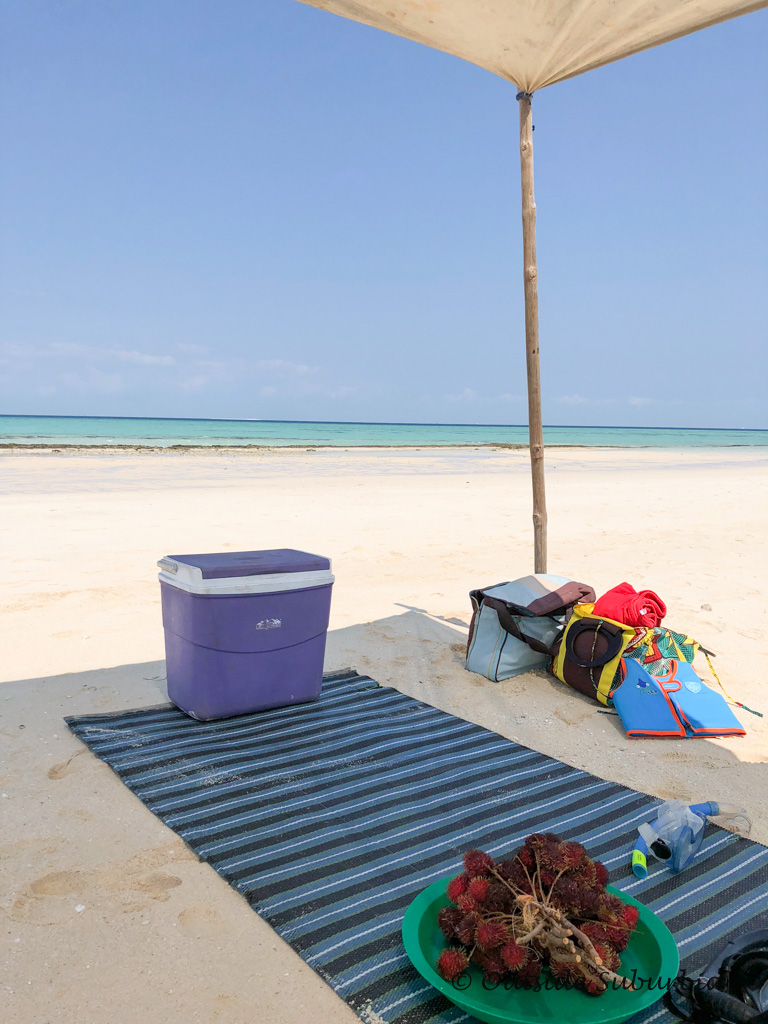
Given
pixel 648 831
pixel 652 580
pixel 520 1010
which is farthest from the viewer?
pixel 652 580

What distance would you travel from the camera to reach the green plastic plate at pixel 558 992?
1.59 m

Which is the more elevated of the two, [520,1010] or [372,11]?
[372,11]

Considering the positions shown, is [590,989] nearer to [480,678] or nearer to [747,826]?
[747,826]

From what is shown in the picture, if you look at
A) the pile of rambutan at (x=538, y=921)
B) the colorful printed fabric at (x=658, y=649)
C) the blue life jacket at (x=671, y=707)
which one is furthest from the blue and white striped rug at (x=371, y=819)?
the colorful printed fabric at (x=658, y=649)

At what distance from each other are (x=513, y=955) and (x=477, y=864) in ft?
0.73

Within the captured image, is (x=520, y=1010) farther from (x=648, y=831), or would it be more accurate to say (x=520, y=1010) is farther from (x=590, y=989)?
(x=648, y=831)

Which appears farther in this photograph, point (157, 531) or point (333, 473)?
point (333, 473)

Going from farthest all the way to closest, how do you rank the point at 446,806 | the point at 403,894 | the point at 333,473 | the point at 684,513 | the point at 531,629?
the point at 333,473 → the point at 684,513 → the point at 531,629 → the point at 446,806 → the point at 403,894

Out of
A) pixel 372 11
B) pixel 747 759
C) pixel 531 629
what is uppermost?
pixel 372 11

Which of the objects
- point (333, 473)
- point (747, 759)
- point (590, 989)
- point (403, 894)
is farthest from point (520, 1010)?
point (333, 473)

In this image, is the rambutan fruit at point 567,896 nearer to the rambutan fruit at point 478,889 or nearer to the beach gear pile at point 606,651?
the rambutan fruit at point 478,889

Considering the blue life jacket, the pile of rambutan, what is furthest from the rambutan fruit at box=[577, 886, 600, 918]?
the blue life jacket

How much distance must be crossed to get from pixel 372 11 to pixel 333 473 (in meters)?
13.4

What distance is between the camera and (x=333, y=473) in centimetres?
1662
